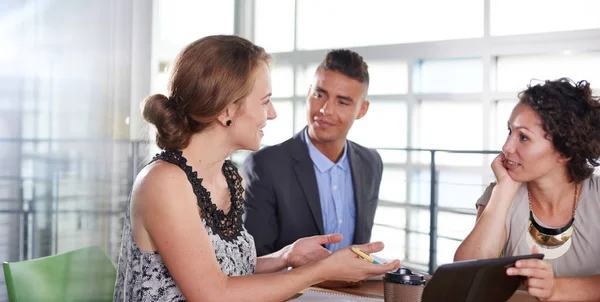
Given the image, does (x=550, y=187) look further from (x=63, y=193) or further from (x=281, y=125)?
(x=281, y=125)

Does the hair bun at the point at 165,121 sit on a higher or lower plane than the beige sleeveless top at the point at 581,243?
higher

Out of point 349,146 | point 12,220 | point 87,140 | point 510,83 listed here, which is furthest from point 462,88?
point 12,220

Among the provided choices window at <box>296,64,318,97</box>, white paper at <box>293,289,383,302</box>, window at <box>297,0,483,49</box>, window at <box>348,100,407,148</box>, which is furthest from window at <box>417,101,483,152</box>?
white paper at <box>293,289,383,302</box>

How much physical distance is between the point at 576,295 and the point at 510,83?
3.04m

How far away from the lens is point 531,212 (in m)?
1.95

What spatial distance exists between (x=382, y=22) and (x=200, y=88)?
3707mm

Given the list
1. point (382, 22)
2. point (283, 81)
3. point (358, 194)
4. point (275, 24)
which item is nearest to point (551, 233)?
point (358, 194)

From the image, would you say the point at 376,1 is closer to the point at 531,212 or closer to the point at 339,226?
the point at 339,226

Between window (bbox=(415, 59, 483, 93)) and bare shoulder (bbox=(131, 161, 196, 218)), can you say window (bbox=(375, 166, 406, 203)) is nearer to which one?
window (bbox=(415, 59, 483, 93))

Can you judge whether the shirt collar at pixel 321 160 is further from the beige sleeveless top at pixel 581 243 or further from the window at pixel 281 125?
the window at pixel 281 125

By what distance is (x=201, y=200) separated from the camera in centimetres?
157

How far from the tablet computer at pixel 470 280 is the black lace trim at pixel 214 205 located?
58cm

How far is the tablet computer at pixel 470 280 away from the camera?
48.8 inches

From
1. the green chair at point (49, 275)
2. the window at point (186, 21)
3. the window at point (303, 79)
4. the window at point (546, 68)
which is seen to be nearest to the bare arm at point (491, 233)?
the green chair at point (49, 275)
